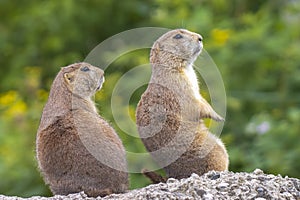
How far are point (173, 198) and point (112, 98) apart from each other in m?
3.17

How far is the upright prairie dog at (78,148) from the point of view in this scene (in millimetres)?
5066

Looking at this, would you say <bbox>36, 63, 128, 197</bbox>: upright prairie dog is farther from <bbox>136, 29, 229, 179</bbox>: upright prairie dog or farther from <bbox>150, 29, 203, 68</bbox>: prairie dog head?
<bbox>150, 29, 203, 68</bbox>: prairie dog head

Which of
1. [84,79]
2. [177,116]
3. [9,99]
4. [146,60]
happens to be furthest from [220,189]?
[9,99]

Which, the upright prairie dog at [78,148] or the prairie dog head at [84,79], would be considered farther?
the prairie dog head at [84,79]

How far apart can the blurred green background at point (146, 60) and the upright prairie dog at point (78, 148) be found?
1792 millimetres

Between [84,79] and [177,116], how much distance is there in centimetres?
62

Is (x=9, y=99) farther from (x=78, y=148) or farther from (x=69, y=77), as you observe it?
(x=78, y=148)

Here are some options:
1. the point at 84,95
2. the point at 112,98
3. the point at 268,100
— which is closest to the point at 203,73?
the point at 112,98

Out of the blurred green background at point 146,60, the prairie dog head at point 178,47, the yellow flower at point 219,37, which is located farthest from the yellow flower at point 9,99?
the prairie dog head at point 178,47

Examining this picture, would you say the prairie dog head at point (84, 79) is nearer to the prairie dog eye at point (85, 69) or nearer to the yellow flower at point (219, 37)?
the prairie dog eye at point (85, 69)

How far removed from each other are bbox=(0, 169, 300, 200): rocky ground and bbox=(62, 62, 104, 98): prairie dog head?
2.41 ft

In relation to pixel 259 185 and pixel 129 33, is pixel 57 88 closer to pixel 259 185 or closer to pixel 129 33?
pixel 259 185

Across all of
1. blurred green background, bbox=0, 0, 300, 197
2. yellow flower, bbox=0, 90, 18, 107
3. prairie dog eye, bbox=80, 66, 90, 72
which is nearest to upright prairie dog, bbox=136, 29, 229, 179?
prairie dog eye, bbox=80, 66, 90, 72

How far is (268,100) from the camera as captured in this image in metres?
9.23
